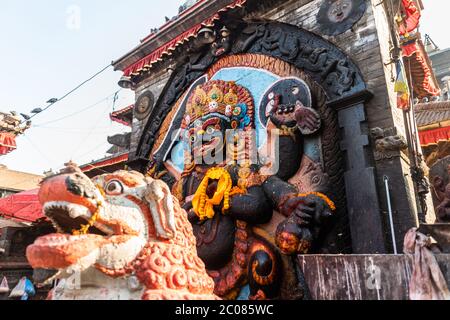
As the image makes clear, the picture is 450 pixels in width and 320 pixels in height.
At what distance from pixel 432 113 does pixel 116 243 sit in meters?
9.48

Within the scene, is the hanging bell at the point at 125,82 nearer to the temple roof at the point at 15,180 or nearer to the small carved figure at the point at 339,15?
the small carved figure at the point at 339,15

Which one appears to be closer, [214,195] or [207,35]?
[214,195]

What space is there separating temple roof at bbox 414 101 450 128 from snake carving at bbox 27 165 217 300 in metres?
7.91

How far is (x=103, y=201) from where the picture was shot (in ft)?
7.11

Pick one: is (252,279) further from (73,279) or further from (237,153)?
(73,279)

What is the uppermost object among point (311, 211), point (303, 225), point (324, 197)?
point (324, 197)

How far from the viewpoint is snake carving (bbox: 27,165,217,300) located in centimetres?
200

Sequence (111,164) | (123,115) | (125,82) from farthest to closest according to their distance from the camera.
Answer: (123,115) < (111,164) < (125,82)

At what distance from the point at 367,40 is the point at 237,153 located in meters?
2.90

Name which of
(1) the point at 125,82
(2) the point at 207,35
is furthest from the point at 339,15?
(1) the point at 125,82

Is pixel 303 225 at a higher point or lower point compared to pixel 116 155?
lower

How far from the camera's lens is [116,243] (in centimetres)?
214

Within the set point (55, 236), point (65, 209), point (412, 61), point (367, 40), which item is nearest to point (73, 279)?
point (55, 236)

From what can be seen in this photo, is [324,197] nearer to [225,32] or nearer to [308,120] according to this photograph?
[308,120]
